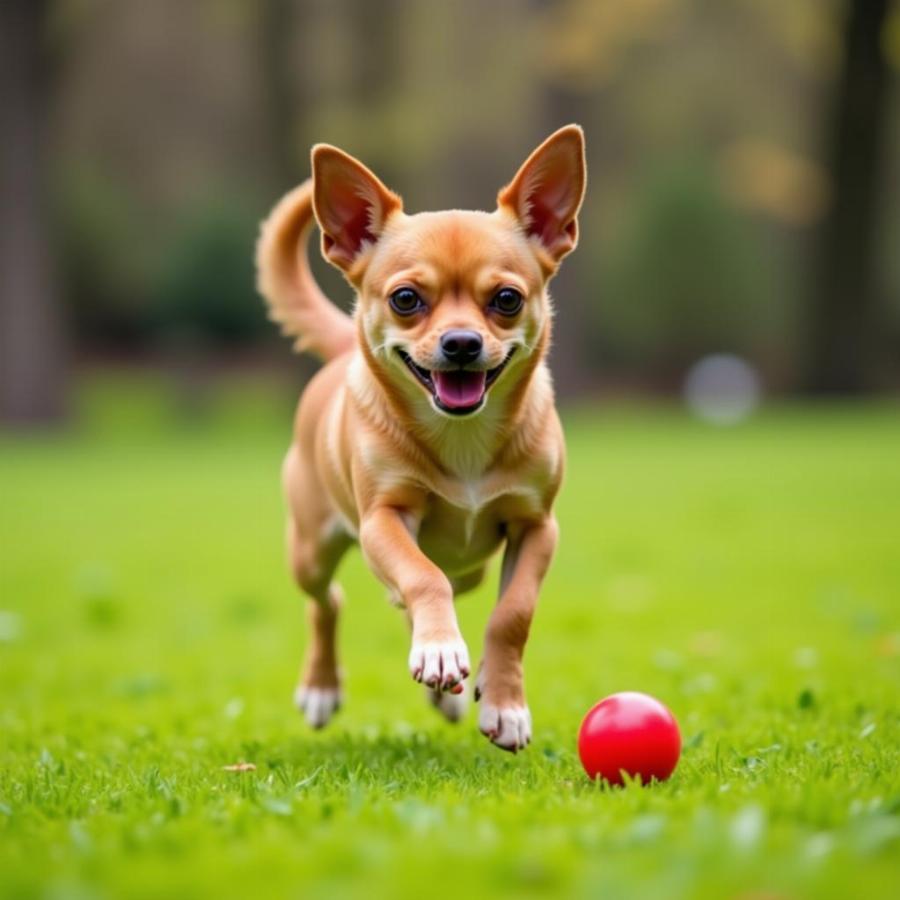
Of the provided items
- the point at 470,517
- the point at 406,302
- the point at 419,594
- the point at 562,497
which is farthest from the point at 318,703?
the point at 562,497

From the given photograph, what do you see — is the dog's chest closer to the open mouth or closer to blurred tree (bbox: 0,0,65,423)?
the open mouth

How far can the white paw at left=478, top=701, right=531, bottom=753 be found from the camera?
4.02 meters

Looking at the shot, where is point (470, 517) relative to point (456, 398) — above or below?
below

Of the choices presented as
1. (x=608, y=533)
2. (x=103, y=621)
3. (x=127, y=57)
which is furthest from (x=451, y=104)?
(x=103, y=621)

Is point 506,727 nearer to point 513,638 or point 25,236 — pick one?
point 513,638

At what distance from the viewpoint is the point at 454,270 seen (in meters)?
4.30

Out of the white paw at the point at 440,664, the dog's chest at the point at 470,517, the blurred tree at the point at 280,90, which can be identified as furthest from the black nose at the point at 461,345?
the blurred tree at the point at 280,90

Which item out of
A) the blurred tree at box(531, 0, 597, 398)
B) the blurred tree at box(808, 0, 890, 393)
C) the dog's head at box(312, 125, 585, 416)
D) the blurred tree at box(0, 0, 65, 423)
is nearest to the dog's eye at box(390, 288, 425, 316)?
the dog's head at box(312, 125, 585, 416)

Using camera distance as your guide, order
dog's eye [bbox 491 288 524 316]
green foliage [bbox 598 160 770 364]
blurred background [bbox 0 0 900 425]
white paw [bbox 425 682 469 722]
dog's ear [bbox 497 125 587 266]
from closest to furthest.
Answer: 1. dog's eye [bbox 491 288 524 316]
2. dog's ear [bbox 497 125 587 266]
3. white paw [bbox 425 682 469 722]
4. blurred background [bbox 0 0 900 425]
5. green foliage [bbox 598 160 770 364]

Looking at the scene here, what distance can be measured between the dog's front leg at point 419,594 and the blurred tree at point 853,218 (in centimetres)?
2218

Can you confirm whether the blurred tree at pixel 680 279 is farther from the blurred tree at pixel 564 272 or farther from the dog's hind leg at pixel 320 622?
the dog's hind leg at pixel 320 622

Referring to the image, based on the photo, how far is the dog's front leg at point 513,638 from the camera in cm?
404

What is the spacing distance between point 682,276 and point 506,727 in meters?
28.6

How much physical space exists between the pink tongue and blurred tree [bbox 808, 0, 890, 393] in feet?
72.5
